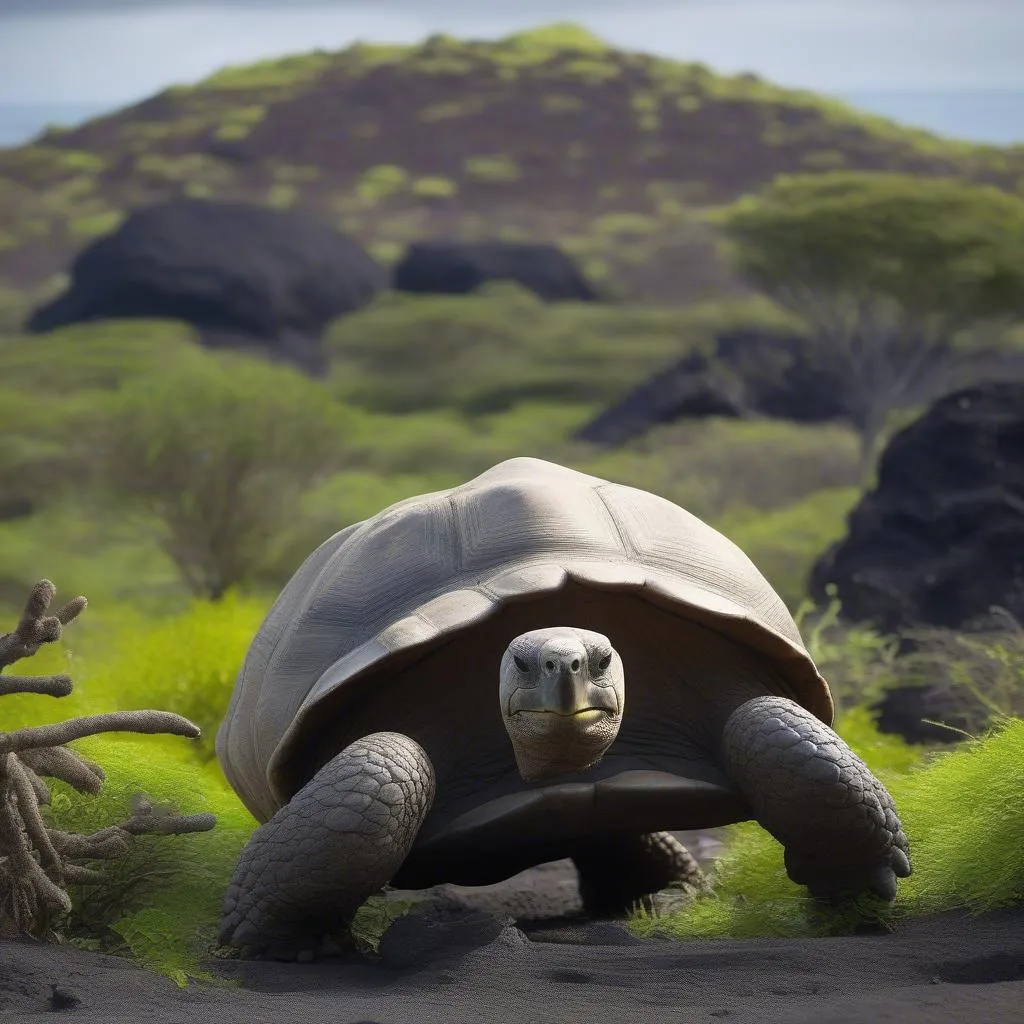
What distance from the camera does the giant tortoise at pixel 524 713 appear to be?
122 inches

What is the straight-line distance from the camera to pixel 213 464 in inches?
447

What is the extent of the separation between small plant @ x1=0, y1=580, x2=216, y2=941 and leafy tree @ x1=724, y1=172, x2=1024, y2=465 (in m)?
17.2

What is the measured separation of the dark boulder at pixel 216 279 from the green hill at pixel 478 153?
28.6 ft

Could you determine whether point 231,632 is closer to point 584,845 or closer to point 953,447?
point 584,845

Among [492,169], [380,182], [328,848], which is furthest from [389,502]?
[492,169]

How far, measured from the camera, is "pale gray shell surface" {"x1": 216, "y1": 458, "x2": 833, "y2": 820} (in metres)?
3.30

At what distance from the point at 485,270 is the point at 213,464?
1047 inches

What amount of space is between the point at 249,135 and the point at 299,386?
40497 mm

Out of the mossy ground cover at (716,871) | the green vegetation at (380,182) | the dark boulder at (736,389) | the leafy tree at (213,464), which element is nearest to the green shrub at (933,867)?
the mossy ground cover at (716,871)

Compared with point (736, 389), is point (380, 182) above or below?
below

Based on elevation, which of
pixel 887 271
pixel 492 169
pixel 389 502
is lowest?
pixel 492 169

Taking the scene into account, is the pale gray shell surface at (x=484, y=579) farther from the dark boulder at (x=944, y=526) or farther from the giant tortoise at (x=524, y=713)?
the dark boulder at (x=944, y=526)

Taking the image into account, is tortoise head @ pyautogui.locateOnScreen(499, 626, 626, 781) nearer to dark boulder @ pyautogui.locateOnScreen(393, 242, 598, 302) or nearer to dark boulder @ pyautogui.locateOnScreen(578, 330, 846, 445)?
dark boulder @ pyautogui.locateOnScreen(578, 330, 846, 445)

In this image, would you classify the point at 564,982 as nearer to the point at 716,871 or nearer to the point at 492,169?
the point at 716,871
